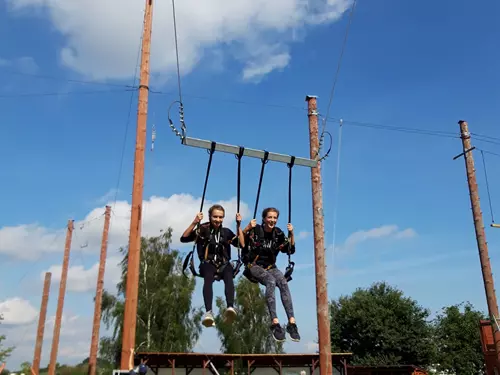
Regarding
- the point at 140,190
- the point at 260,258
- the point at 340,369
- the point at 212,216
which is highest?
the point at 140,190

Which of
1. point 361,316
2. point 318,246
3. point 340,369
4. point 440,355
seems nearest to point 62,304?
point 340,369

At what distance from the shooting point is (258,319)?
33156 mm

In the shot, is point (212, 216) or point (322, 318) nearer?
point (212, 216)

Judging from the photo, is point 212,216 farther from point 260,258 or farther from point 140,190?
point 140,190

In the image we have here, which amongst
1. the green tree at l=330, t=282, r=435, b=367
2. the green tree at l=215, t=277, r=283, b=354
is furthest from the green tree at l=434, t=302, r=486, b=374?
the green tree at l=215, t=277, r=283, b=354

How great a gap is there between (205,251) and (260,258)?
2.66 ft

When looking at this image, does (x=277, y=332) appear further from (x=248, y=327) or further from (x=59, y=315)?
(x=248, y=327)

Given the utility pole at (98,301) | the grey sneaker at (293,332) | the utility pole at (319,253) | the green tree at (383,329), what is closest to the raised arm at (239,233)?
the grey sneaker at (293,332)

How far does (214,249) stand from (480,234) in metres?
9.31

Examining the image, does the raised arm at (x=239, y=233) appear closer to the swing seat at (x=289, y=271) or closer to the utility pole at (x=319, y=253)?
the swing seat at (x=289, y=271)

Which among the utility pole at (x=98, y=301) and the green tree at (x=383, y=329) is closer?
the utility pole at (x=98, y=301)

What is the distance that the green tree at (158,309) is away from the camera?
2872 cm

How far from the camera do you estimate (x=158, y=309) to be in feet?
96.4

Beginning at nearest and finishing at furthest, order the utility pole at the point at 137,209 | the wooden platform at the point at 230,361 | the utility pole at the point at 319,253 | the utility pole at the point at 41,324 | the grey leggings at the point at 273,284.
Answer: the grey leggings at the point at 273,284 < the utility pole at the point at 137,209 < the utility pole at the point at 319,253 < the utility pole at the point at 41,324 < the wooden platform at the point at 230,361
